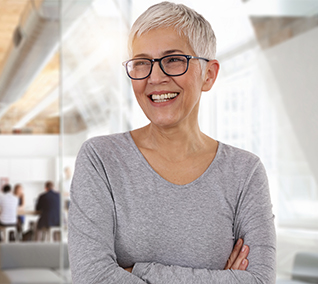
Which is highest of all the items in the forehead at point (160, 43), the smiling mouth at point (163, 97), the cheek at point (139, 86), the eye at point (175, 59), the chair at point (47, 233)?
the forehead at point (160, 43)

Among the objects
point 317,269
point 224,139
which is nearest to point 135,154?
point 224,139

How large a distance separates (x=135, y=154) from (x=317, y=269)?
8.62 ft

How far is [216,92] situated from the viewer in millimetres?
3414

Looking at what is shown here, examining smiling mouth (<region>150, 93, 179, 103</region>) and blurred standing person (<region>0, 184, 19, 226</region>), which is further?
blurred standing person (<region>0, 184, 19, 226</region>)

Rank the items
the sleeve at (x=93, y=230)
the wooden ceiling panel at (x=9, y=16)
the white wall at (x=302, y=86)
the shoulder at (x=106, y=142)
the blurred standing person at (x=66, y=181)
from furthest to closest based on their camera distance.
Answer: the wooden ceiling panel at (x=9, y=16) → the blurred standing person at (x=66, y=181) → the white wall at (x=302, y=86) → the shoulder at (x=106, y=142) → the sleeve at (x=93, y=230)

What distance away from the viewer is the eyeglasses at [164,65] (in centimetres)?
108

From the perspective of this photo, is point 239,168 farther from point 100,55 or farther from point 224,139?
point 100,55

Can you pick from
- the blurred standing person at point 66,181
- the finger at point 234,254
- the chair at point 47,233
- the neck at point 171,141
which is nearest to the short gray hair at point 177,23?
the neck at point 171,141

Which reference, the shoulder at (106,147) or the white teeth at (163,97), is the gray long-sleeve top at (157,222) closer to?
the shoulder at (106,147)

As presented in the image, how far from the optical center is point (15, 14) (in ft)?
13.5

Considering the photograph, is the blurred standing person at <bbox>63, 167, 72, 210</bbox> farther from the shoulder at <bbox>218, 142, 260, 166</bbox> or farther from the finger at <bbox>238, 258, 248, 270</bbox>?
the finger at <bbox>238, 258, 248, 270</bbox>

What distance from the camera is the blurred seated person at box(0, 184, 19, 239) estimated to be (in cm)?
412

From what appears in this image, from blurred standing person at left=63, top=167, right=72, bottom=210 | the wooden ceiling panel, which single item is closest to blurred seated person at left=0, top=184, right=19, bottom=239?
blurred standing person at left=63, top=167, right=72, bottom=210

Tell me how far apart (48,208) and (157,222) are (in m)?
3.13
